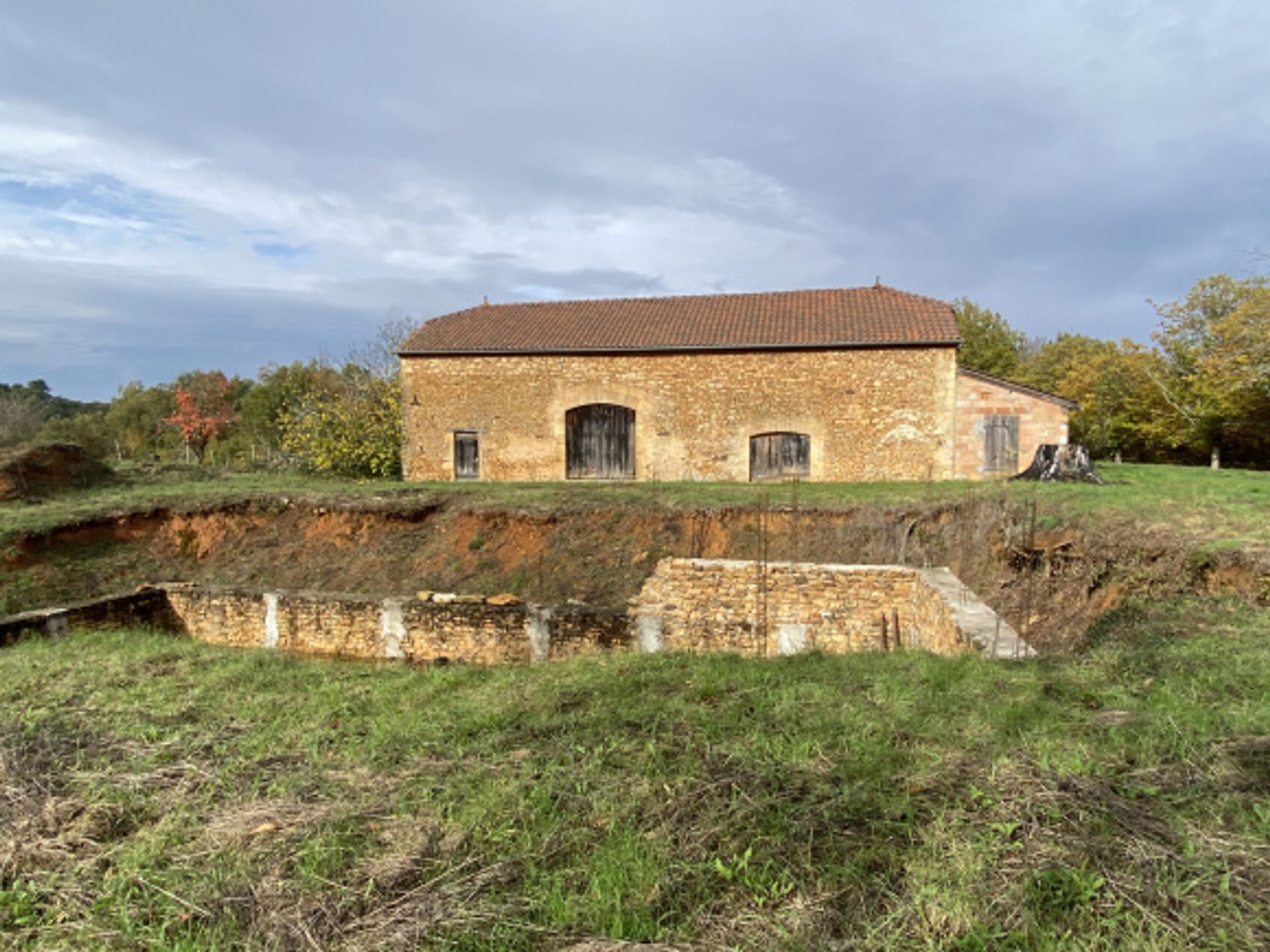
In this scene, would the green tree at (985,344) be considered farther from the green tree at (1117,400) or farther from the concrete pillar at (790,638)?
the concrete pillar at (790,638)

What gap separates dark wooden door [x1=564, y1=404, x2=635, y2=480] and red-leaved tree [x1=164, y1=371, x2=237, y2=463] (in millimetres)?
20957

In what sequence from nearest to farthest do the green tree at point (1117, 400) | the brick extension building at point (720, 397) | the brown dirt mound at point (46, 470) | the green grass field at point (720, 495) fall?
Answer: 1. the green grass field at point (720, 495)
2. the brown dirt mound at point (46, 470)
3. the brick extension building at point (720, 397)
4. the green tree at point (1117, 400)

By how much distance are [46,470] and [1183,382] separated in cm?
3512

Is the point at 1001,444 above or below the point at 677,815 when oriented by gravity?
above

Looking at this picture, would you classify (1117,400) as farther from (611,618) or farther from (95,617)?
(95,617)

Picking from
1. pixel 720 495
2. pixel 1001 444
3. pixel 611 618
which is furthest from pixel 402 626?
pixel 1001 444

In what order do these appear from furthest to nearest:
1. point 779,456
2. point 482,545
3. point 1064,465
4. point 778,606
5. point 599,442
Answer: point 599,442, point 779,456, point 1064,465, point 482,545, point 778,606

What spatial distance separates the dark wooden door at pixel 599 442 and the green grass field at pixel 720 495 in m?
1.68

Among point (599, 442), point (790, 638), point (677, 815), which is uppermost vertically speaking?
point (599, 442)

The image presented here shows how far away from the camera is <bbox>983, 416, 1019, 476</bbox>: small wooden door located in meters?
16.0

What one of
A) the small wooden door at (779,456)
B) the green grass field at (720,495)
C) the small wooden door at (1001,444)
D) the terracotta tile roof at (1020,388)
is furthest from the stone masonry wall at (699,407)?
the green grass field at (720,495)

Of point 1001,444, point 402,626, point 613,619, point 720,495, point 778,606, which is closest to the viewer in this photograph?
point 613,619

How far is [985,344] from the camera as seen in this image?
33156mm

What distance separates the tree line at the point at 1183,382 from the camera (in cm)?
2039
